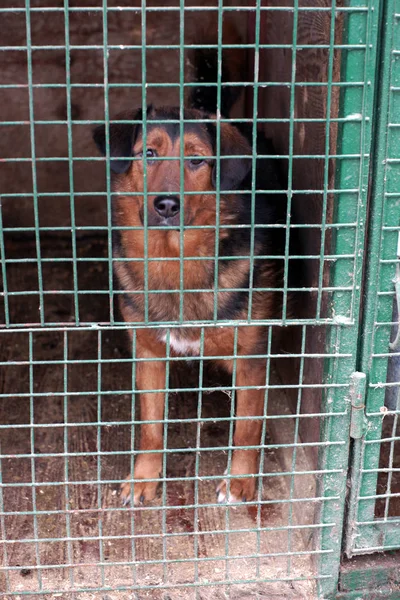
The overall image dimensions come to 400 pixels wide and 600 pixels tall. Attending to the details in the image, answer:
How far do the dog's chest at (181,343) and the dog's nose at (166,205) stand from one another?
629mm

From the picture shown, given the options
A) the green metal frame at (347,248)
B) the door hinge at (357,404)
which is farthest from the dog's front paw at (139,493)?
the door hinge at (357,404)

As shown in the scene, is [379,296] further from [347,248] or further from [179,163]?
[179,163]

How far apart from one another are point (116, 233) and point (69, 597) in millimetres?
1629

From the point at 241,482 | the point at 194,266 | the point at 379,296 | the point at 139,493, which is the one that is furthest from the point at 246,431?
the point at 379,296

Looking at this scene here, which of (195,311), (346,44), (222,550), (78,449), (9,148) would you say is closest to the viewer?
(346,44)

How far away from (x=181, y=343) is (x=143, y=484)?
712mm

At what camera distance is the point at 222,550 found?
290 cm

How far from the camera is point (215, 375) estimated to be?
170 inches

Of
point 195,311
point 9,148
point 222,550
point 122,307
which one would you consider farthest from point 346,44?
point 9,148

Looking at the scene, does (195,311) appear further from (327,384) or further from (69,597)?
(69,597)

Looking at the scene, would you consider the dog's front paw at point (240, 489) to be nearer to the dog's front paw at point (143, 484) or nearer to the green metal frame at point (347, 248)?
the dog's front paw at point (143, 484)

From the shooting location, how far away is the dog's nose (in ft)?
8.80

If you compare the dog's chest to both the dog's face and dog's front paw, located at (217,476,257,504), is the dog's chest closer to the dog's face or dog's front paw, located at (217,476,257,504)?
the dog's face

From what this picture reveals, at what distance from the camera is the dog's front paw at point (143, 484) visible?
10.6 feet
